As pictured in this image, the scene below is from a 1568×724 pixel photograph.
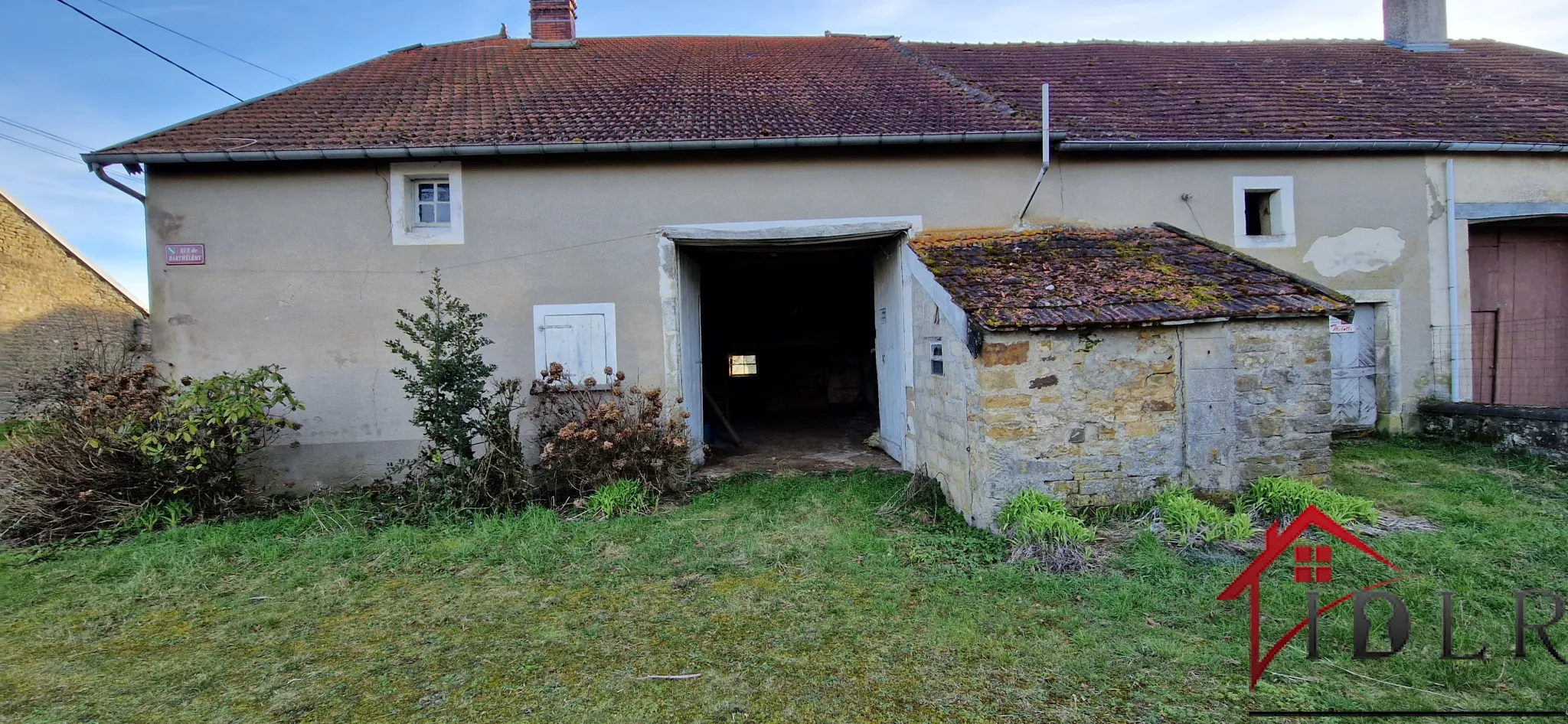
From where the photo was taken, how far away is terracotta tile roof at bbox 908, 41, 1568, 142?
7527 mm

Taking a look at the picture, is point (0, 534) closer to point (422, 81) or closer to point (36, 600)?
point (36, 600)

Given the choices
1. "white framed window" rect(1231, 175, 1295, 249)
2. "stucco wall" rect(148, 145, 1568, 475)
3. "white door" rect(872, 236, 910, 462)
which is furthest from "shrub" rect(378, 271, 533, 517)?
"white framed window" rect(1231, 175, 1295, 249)

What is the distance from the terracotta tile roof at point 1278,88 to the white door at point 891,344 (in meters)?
2.37

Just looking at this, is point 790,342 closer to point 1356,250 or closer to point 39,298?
point 1356,250

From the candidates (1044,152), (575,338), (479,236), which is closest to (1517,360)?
(1044,152)

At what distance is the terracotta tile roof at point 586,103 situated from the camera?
6.58m

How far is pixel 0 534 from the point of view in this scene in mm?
4910

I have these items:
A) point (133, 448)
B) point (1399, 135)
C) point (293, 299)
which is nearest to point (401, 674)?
point (133, 448)

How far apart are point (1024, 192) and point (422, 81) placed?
7691 millimetres

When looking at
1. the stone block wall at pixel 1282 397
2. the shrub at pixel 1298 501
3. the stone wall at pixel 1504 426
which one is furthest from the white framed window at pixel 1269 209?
the shrub at pixel 1298 501

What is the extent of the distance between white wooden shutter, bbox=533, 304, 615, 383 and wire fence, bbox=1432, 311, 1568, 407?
35.0 ft

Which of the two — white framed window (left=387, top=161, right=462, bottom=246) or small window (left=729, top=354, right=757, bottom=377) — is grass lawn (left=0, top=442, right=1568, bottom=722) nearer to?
white framed window (left=387, top=161, right=462, bottom=246)

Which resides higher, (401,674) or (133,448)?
(133,448)

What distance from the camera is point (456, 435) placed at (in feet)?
17.6
